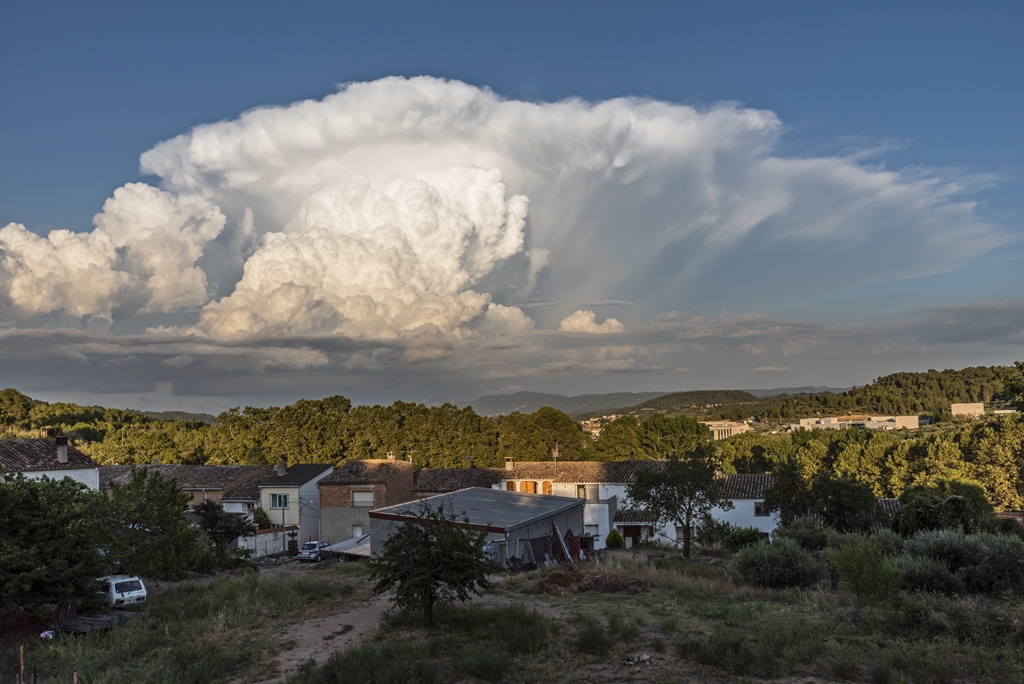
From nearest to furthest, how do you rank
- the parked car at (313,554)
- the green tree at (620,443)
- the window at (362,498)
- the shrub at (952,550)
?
the shrub at (952,550)
the parked car at (313,554)
the window at (362,498)
the green tree at (620,443)

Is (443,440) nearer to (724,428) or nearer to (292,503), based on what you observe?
(292,503)

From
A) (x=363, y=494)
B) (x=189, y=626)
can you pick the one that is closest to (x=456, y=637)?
(x=189, y=626)

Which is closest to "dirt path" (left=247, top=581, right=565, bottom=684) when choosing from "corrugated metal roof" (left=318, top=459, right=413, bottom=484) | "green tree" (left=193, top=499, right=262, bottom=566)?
"green tree" (left=193, top=499, right=262, bottom=566)

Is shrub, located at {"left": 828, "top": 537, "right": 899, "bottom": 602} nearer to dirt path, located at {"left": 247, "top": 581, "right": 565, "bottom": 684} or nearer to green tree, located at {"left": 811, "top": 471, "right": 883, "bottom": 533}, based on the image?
dirt path, located at {"left": 247, "top": 581, "right": 565, "bottom": 684}

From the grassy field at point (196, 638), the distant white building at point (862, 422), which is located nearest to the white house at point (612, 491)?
the grassy field at point (196, 638)

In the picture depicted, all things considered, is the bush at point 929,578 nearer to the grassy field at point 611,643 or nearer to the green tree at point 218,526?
the grassy field at point 611,643

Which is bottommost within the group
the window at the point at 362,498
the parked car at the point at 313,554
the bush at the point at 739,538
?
the parked car at the point at 313,554
